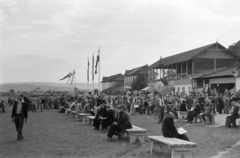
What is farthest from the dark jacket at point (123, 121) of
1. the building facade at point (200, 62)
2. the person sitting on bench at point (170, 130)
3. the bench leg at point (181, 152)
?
the building facade at point (200, 62)

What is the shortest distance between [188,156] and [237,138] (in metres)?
5.19

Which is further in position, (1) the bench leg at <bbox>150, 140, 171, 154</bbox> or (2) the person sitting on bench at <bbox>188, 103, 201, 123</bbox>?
(2) the person sitting on bench at <bbox>188, 103, 201, 123</bbox>

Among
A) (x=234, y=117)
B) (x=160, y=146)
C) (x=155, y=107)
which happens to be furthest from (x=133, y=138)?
(x=155, y=107)

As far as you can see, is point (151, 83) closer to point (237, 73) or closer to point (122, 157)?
point (237, 73)

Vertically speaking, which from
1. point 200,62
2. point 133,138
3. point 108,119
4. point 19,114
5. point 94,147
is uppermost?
point 200,62

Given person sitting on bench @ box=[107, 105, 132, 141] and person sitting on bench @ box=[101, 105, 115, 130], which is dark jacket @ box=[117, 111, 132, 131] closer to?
person sitting on bench @ box=[107, 105, 132, 141]

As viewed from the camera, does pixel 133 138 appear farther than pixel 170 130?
Yes

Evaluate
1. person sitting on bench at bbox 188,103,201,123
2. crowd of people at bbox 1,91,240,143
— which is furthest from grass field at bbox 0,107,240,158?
person sitting on bench at bbox 188,103,201,123

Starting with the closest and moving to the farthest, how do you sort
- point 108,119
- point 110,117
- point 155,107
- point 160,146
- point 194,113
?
point 160,146 < point 110,117 < point 108,119 < point 194,113 < point 155,107

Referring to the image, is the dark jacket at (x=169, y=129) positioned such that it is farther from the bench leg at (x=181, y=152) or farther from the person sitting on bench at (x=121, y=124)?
the person sitting on bench at (x=121, y=124)

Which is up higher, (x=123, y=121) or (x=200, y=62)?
(x=200, y=62)

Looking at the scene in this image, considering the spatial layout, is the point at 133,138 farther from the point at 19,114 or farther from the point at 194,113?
the point at 194,113

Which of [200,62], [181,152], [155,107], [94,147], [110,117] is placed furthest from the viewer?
[200,62]

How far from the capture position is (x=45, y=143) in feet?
39.3
